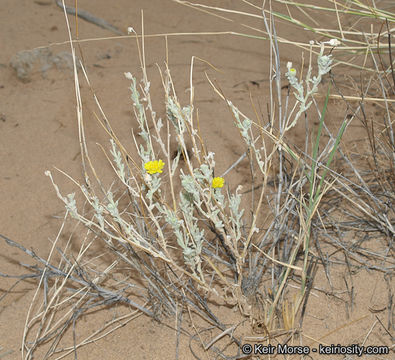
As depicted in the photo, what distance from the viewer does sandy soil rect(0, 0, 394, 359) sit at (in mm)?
1517

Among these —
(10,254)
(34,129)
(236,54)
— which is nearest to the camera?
(10,254)

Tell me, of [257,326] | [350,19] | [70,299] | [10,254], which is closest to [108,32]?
[350,19]

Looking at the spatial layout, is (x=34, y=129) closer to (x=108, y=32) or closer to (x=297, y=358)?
(x=108, y=32)

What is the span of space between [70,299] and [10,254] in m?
0.37

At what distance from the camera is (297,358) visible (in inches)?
55.1

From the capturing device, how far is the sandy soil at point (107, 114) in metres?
1.52

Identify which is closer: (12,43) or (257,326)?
(257,326)

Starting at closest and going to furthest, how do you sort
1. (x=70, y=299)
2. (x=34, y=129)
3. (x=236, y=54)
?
1. (x=70, y=299)
2. (x=34, y=129)
3. (x=236, y=54)

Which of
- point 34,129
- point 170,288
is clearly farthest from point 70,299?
point 34,129

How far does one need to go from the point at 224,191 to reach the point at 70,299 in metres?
0.69

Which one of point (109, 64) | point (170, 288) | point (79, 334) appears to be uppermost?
point (109, 64)

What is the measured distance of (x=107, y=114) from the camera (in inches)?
97.7

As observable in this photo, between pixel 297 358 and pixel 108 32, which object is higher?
pixel 108 32

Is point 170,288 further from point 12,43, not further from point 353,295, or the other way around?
point 12,43
